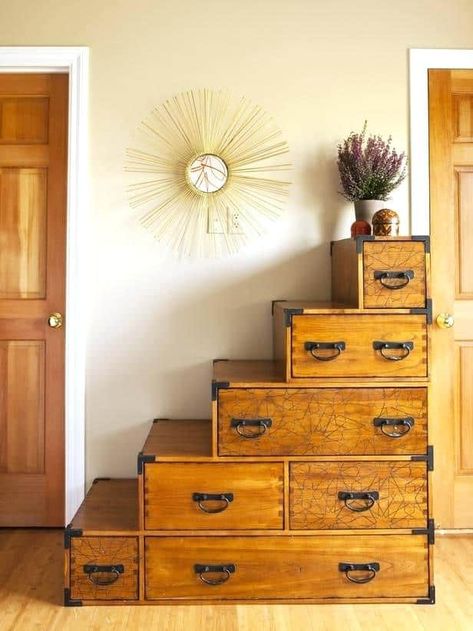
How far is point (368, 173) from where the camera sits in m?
2.67

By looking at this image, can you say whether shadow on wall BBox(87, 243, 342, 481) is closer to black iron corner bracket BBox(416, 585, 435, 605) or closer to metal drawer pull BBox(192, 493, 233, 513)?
metal drawer pull BBox(192, 493, 233, 513)

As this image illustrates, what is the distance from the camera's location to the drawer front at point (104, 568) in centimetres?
229

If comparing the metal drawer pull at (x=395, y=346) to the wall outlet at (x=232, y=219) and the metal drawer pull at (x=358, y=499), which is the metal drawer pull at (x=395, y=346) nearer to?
the metal drawer pull at (x=358, y=499)

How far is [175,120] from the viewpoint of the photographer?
288 centimetres

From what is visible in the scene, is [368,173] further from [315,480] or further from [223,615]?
[223,615]

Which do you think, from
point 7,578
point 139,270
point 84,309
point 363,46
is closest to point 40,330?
point 84,309

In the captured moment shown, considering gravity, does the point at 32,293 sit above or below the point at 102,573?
above

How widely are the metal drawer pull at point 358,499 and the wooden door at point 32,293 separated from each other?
1338 mm

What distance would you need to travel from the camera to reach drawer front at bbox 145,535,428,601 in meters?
2.30

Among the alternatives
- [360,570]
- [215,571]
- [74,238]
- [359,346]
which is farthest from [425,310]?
[74,238]

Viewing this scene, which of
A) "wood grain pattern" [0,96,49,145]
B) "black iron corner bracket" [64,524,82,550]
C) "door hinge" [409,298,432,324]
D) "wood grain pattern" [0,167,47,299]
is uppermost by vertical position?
"wood grain pattern" [0,96,49,145]

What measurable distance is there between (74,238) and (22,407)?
31.7 inches

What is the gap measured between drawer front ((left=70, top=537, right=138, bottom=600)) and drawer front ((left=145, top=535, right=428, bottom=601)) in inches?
2.4

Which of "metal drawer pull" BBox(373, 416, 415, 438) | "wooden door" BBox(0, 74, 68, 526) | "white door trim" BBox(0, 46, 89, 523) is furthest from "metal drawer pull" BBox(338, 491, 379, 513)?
"wooden door" BBox(0, 74, 68, 526)
